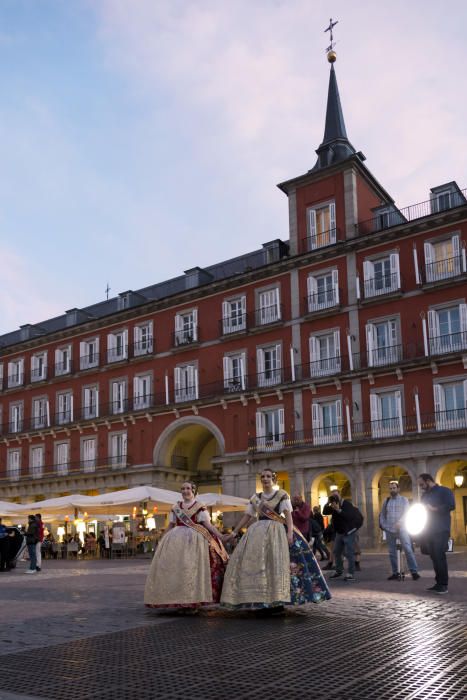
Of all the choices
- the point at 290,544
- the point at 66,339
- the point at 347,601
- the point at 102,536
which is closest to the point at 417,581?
the point at 347,601

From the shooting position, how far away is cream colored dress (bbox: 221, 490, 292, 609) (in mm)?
7680

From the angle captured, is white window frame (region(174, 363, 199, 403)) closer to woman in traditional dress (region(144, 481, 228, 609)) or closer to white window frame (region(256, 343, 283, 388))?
white window frame (region(256, 343, 283, 388))

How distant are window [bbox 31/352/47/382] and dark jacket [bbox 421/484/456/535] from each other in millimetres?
38614

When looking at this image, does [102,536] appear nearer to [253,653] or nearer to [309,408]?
[309,408]

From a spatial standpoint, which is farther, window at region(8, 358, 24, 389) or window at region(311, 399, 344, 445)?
window at region(8, 358, 24, 389)

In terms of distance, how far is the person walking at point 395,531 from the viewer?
1264 cm

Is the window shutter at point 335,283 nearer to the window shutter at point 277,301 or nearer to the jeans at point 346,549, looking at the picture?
the window shutter at point 277,301

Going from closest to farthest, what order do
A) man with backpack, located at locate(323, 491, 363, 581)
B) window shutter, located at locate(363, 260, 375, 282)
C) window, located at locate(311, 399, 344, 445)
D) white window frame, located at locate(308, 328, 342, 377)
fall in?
man with backpack, located at locate(323, 491, 363, 581) < window, located at locate(311, 399, 344, 445) < window shutter, located at locate(363, 260, 375, 282) < white window frame, located at locate(308, 328, 342, 377)

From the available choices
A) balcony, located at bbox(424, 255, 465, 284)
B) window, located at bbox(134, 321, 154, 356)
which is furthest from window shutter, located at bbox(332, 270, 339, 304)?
window, located at bbox(134, 321, 154, 356)

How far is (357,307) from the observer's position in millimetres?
32969

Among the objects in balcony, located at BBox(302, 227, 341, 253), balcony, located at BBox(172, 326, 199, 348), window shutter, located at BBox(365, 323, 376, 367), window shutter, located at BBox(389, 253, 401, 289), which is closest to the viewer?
window shutter, located at BBox(389, 253, 401, 289)

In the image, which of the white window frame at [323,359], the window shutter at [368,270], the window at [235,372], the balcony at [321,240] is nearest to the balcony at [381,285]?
the window shutter at [368,270]

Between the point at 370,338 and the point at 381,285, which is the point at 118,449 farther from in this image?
the point at 381,285

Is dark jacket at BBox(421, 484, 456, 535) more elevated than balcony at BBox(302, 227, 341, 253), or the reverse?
balcony at BBox(302, 227, 341, 253)
